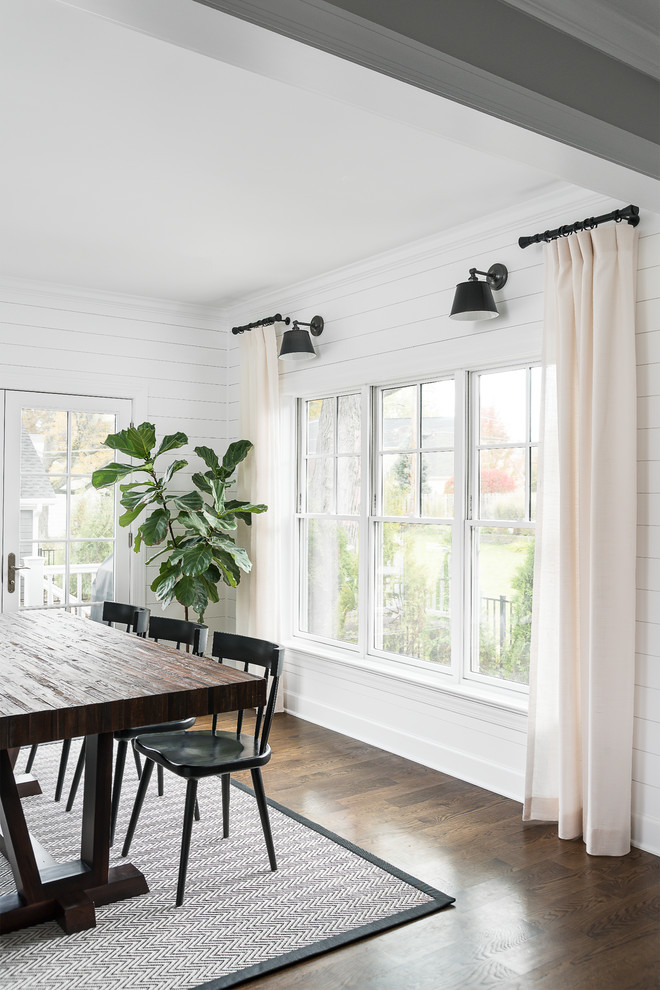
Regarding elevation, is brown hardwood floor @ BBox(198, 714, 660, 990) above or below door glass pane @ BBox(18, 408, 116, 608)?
below

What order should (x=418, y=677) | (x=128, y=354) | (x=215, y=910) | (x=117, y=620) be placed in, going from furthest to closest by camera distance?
(x=128, y=354)
(x=418, y=677)
(x=117, y=620)
(x=215, y=910)

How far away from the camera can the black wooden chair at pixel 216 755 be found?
2.79m

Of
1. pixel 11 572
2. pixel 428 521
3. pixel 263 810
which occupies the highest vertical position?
pixel 428 521

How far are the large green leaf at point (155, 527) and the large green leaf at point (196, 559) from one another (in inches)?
10.1

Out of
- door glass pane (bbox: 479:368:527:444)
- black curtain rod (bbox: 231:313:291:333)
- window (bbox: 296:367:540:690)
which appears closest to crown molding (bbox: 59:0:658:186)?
door glass pane (bbox: 479:368:527:444)

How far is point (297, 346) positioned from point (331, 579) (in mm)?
1533

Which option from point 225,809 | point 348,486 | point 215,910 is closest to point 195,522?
point 348,486

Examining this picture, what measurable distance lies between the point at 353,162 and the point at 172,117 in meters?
0.79

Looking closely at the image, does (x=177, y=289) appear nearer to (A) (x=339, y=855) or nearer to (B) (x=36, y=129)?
(B) (x=36, y=129)

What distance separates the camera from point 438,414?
176 inches

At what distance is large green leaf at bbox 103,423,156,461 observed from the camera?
208 inches

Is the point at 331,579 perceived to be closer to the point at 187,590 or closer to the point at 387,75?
the point at 187,590

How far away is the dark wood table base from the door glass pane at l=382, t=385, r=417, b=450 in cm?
254

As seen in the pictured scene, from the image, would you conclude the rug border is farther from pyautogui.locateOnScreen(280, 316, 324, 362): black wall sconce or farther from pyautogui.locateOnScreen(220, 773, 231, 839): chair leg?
pyautogui.locateOnScreen(280, 316, 324, 362): black wall sconce
